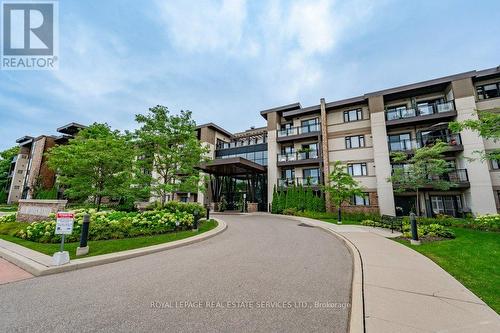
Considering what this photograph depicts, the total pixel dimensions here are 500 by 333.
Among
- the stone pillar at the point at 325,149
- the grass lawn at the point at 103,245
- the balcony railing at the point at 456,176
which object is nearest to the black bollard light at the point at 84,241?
the grass lawn at the point at 103,245

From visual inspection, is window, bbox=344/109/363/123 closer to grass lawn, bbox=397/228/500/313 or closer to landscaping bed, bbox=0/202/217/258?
grass lawn, bbox=397/228/500/313

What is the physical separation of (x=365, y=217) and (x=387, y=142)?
8.35 m

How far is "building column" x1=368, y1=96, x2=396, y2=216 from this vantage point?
20.8 m

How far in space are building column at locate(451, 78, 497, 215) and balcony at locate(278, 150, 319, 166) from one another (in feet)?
41.3

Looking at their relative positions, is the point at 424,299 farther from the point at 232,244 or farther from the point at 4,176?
the point at 4,176

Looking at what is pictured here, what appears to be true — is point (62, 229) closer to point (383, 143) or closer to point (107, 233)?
point (107, 233)

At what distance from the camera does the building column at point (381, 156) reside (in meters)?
20.8

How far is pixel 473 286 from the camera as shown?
4461mm

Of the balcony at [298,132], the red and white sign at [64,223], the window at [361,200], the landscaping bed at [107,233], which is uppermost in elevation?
the balcony at [298,132]

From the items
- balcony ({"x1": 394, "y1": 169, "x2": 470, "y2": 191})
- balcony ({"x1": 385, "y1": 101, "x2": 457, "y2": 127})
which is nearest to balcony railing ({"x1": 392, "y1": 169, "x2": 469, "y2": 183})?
balcony ({"x1": 394, "y1": 169, "x2": 470, "y2": 191})

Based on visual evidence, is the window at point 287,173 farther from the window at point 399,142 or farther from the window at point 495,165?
the window at point 495,165

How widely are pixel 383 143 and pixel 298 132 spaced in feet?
30.6

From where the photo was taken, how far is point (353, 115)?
24828mm

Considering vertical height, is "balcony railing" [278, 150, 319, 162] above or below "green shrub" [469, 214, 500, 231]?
above
